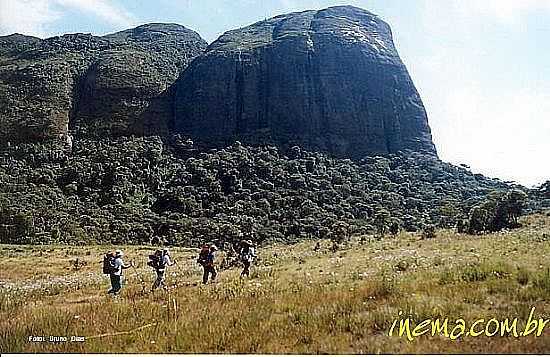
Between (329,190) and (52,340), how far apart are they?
3818 cm

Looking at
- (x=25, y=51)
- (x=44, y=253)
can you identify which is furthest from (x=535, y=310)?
(x=25, y=51)

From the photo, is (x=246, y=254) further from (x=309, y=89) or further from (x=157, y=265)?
(x=309, y=89)

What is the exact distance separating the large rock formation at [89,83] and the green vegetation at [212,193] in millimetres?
2472

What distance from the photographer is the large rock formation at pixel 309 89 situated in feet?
194

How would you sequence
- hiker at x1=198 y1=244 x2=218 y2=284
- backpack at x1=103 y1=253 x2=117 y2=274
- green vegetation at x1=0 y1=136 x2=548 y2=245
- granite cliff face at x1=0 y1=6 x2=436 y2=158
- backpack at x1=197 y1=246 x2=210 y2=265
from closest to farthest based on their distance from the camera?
backpack at x1=103 y1=253 x2=117 y2=274
hiker at x1=198 y1=244 x2=218 y2=284
backpack at x1=197 y1=246 x2=210 y2=265
green vegetation at x1=0 y1=136 x2=548 y2=245
granite cliff face at x1=0 y1=6 x2=436 y2=158

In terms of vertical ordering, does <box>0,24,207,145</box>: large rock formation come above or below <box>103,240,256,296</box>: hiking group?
above

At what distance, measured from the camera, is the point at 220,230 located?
33.6 meters

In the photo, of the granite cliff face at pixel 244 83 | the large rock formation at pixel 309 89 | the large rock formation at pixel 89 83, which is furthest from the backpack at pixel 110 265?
the large rock formation at pixel 309 89

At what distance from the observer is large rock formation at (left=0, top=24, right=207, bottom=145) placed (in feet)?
150

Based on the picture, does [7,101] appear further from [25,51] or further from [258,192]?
[258,192]

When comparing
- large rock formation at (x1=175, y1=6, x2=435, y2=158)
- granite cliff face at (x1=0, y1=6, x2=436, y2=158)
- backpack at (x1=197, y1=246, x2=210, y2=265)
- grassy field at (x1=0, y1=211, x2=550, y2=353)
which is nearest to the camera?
grassy field at (x1=0, y1=211, x2=550, y2=353)

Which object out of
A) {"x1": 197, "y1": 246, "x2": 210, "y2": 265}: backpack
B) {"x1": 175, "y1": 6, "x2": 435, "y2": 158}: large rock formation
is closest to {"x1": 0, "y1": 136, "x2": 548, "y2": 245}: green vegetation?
{"x1": 175, "y1": 6, "x2": 435, "y2": 158}: large rock formation

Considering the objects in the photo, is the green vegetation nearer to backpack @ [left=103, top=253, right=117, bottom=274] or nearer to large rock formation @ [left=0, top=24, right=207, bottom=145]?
large rock formation @ [left=0, top=24, right=207, bottom=145]

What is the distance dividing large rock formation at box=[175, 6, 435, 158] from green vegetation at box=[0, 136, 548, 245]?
20.2 feet
